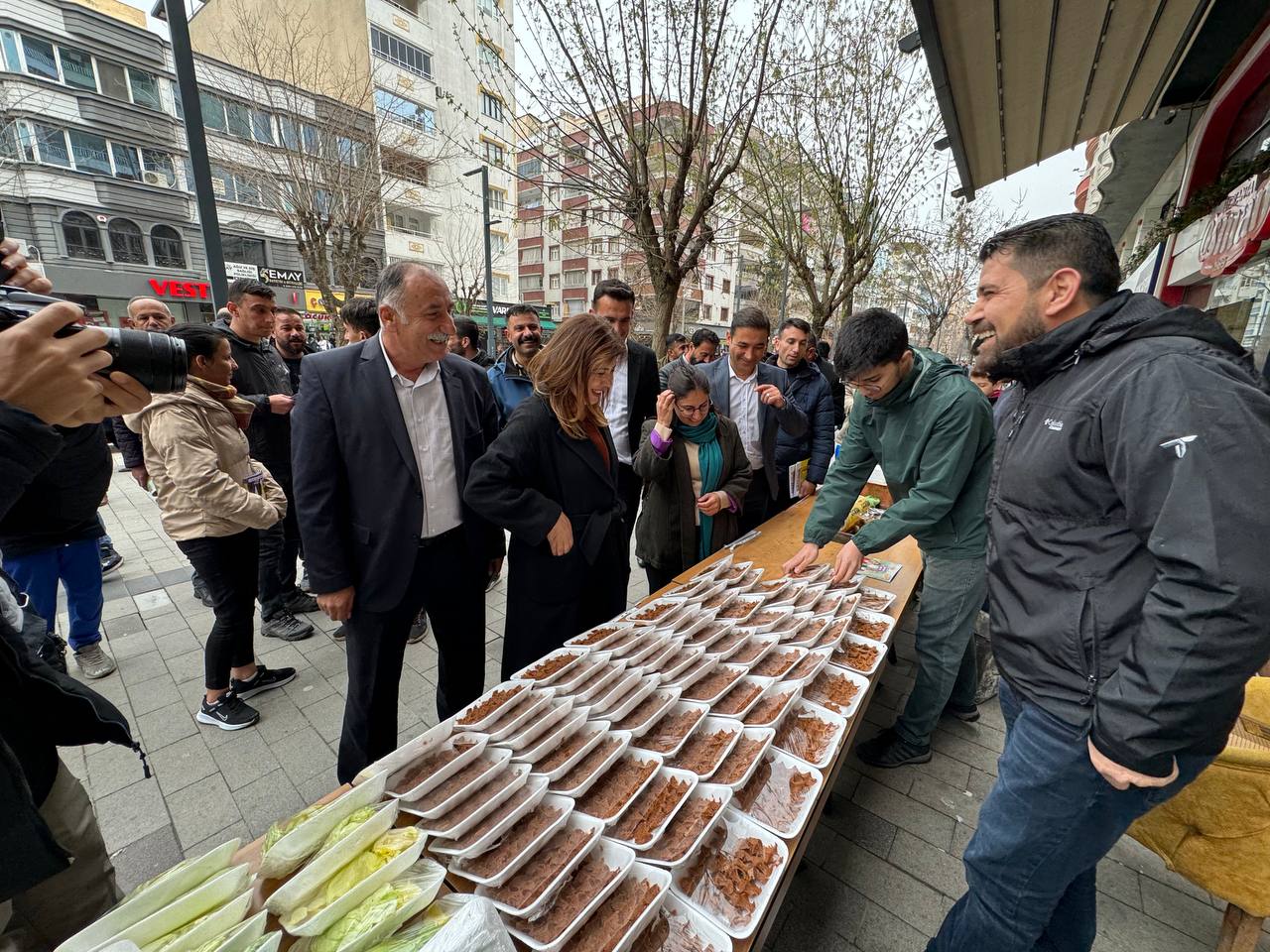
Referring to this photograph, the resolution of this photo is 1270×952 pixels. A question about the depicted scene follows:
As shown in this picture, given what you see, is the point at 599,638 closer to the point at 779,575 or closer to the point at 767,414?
the point at 779,575

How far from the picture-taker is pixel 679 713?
160 cm

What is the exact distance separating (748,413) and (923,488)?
169 cm

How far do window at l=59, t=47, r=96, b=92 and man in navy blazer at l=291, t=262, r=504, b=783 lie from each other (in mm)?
27514

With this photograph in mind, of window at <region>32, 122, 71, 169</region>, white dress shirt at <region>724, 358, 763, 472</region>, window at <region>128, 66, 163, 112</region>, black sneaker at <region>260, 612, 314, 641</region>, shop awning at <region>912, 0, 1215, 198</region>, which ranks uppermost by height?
window at <region>128, 66, 163, 112</region>

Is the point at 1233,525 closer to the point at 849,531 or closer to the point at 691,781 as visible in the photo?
the point at 691,781

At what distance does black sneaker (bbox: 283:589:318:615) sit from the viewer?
13.6 ft

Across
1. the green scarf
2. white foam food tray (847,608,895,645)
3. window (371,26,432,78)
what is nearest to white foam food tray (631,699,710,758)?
white foam food tray (847,608,895,645)

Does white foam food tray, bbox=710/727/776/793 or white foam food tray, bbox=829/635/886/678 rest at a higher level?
white foam food tray, bbox=710/727/776/793

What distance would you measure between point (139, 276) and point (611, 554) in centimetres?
2717

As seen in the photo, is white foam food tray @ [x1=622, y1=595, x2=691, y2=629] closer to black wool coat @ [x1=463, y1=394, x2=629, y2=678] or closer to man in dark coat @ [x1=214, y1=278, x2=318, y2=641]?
black wool coat @ [x1=463, y1=394, x2=629, y2=678]

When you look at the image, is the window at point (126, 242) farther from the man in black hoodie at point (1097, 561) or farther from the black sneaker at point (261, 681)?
the man in black hoodie at point (1097, 561)

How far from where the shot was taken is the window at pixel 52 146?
1730 centimetres

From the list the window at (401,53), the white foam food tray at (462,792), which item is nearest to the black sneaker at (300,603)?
the white foam food tray at (462,792)

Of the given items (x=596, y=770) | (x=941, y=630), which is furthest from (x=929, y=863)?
(x=596, y=770)
